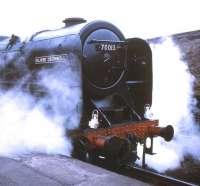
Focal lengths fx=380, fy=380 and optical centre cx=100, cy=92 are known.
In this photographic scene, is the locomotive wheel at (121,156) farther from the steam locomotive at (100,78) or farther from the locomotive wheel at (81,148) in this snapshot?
the locomotive wheel at (81,148)

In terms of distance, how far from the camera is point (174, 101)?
9.31m

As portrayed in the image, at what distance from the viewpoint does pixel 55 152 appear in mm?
6324

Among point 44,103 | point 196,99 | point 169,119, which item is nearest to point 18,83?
point 44,103

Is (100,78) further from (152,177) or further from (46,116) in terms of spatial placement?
(152,177)

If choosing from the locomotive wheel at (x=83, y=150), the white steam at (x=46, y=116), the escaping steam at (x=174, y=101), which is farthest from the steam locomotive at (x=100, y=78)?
the escaping steam at (x=174, y=101)

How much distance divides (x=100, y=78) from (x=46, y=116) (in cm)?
119

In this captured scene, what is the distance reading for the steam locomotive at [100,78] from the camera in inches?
245

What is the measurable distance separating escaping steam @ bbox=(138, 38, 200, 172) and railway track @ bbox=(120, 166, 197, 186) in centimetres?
196

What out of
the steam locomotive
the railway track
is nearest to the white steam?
the steam locomotive

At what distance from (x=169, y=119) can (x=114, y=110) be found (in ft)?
9.67

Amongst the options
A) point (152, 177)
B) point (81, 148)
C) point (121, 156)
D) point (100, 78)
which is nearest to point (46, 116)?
point (81, 148)

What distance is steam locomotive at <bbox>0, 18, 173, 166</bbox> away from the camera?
6234mm

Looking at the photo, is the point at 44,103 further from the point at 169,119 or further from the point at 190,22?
the point at 190,22

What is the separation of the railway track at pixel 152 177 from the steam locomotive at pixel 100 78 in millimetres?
190
